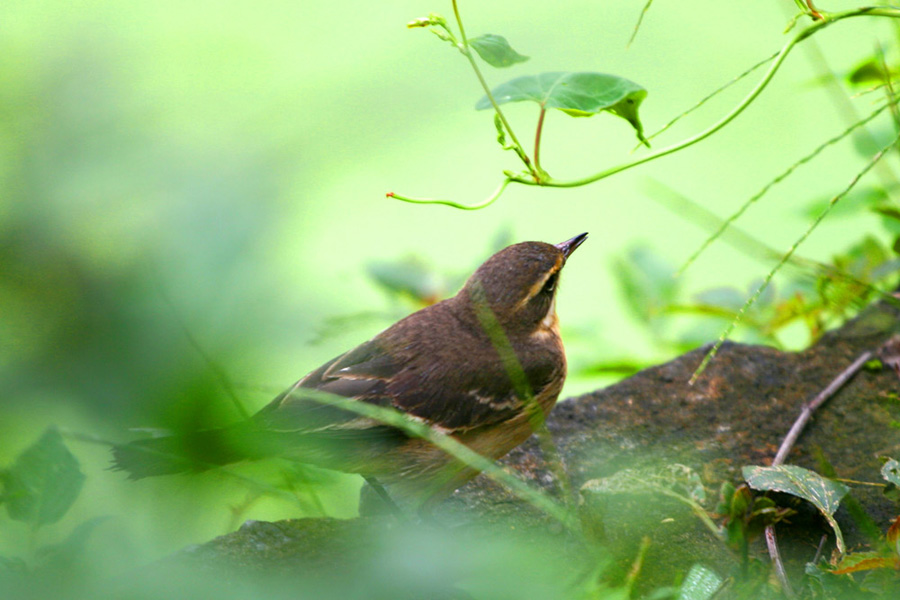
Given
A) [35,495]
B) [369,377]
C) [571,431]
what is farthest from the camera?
[571,431]

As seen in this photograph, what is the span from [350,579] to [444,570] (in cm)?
8

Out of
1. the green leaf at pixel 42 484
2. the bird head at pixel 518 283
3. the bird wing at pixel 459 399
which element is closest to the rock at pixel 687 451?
the bird wing at pixel 459 399

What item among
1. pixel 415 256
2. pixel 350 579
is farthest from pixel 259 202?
pixel 415 256

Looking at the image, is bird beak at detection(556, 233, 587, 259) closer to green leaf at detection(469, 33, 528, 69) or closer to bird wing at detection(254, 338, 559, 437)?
bird wing at detection(254, 338, 559, 437)

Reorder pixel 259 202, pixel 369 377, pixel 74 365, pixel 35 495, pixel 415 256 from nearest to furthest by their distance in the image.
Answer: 1. pixel 74 365
2. pixel 259 202
3. pixel 35 495
4. pixel 369 377
5. pixel 415 256

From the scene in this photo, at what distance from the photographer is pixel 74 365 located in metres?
0.65

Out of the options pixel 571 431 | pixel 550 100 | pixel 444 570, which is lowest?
pixel 571 431

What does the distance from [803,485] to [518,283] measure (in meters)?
1.53

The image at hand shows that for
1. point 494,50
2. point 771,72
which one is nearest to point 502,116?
point 494,50

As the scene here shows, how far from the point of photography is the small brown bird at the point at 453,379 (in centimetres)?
276

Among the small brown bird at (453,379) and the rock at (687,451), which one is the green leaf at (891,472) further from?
the small brown bird at (453,379)

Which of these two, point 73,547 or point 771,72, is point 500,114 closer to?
point 771,72

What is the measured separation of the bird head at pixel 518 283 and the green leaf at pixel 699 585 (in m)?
1.64

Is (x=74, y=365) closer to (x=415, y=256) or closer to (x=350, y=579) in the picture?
(x=350, y=579)
